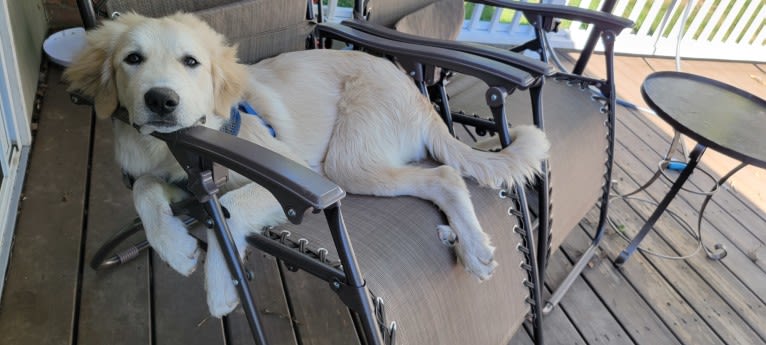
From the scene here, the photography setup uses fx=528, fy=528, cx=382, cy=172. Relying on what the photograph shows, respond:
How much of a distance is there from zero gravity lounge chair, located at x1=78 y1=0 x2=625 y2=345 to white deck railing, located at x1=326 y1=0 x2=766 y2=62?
1.90 metres

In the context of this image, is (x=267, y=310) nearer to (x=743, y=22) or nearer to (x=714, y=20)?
(x=714, y=20)

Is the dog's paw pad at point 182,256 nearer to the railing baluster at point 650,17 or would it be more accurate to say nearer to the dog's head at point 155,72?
the dog's head at point 155,72

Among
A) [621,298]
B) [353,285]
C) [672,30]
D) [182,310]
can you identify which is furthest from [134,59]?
[672,30]

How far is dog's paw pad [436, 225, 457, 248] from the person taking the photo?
1.38 m

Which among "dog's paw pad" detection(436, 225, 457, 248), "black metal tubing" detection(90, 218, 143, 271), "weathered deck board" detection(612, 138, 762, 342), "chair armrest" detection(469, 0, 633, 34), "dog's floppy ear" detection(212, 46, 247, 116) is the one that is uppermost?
"chair armrest" detection(469, 0, 633, 34)

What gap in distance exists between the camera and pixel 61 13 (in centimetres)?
300

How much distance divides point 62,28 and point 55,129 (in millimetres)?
925

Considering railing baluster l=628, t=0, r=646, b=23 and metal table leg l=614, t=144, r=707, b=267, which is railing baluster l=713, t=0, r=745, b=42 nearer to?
railing baluster l=628, t=0, r=646, b=23

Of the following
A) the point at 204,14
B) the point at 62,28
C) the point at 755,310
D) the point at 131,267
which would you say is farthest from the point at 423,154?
the point at 62,28

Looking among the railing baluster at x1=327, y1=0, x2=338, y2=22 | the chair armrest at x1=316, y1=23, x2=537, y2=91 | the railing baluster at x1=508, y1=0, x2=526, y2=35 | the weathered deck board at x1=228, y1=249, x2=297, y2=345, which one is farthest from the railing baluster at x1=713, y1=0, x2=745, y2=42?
the weathered deck board at x1=228, y1=249, x2=297, y2=345

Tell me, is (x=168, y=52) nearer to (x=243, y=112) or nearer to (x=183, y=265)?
(x=243, y=112)

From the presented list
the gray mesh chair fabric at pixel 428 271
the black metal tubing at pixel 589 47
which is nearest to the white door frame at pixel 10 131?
the gray mesh chair fabric at pixel 428 271

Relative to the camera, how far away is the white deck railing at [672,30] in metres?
3.87

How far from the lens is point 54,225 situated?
6.49 ft
